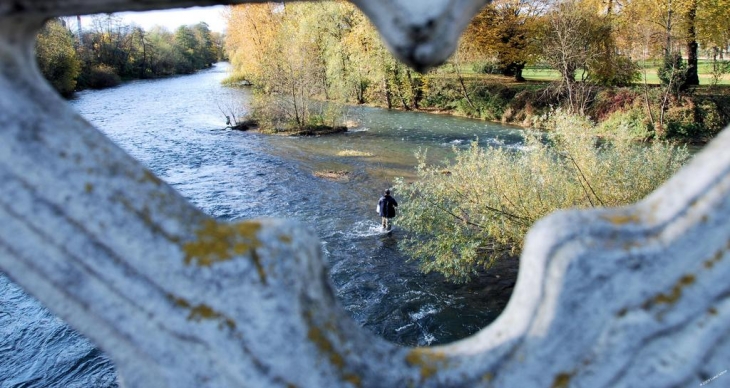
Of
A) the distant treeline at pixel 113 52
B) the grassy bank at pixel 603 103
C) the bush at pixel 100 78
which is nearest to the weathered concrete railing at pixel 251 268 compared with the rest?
the grassy bank at pixel 603 103

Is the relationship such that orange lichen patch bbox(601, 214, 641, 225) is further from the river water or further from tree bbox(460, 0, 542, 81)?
tree bbox(460, 0, 542, 81)

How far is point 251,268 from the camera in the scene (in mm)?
1141

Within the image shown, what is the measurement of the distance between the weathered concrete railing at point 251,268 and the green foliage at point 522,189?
9769 mm

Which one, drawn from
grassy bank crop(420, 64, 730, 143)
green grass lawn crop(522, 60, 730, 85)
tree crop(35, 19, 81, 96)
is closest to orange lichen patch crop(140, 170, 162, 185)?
grassy bank crop(420, 64, 730, 143)

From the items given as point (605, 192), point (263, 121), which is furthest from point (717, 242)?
point (263, 121)

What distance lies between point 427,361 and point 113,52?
7400cm

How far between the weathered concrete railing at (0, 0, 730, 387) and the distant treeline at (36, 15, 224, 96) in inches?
1700

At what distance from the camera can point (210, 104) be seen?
39312 mm

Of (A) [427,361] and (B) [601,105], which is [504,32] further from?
(A) [427,361]

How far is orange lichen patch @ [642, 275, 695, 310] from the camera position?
1.12 metres

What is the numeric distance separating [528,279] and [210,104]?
1596 inches

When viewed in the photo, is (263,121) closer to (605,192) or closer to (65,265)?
(605,192)

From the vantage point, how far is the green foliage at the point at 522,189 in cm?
1059

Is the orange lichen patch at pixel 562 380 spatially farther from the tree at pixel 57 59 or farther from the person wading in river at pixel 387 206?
the tree at pixel 57 59
